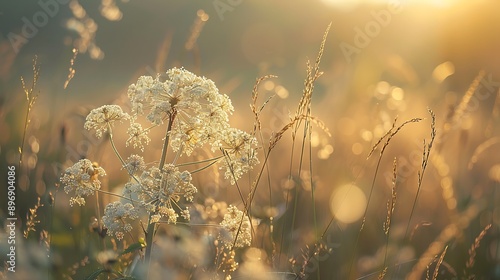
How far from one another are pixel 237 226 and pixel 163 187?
0.33 meters

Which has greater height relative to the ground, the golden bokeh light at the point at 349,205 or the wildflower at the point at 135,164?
the golden bokeh light at the point at 349,205

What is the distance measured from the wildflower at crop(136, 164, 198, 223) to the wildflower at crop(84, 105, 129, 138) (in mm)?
267

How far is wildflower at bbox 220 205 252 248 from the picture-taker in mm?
2031

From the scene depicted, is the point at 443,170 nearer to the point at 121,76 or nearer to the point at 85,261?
the point at 85,261

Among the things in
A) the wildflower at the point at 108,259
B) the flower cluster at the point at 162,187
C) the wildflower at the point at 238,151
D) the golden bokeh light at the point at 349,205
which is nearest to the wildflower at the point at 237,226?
the wildflower at the point at 238,151

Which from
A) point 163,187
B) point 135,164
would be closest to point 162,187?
point 163,187

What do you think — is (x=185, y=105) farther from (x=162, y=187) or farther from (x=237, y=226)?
(x=237, y=226)

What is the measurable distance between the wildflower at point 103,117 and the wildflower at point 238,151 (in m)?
0.32

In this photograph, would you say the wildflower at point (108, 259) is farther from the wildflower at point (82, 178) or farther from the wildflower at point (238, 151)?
the wildflower at point (238, 151)

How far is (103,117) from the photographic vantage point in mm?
2037

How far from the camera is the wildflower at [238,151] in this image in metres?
1.99

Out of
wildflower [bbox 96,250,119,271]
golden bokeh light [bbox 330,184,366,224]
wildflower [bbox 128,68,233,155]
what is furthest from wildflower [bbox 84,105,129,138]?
golden bokeh light [bbox 330,184,366,224]
